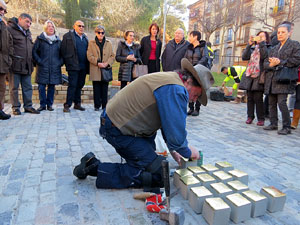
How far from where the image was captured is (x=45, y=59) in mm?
5469

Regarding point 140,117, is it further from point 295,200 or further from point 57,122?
point 57,122

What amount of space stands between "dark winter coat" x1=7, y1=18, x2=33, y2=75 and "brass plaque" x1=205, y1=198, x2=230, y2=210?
15.3 feet

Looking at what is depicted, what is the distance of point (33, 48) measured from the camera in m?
5.38

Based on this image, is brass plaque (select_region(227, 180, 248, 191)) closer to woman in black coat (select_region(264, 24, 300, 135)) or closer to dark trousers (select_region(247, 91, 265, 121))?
woman in black coat (select_region(264, 24, 300, 135))

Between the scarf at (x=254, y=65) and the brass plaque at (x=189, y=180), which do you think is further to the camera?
the scarf at (x=254, y=65)

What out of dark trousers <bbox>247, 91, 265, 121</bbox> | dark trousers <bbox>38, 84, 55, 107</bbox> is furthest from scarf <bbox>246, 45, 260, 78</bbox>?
dark trousers <bbox>38, 84, 55, 107</bbox>

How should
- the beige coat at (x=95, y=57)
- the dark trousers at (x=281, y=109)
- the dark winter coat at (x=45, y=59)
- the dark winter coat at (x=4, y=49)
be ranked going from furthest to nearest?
the beige coat at (x=95, y=57) → the dark winter coat at (x=45, y=59) → the dark winter coat at (x=4, y=49) → the dark trousers at (x=281, y=109)

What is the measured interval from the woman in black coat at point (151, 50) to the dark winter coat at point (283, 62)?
2457 millimetres

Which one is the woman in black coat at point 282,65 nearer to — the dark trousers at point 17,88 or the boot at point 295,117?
the boot at point 295,117

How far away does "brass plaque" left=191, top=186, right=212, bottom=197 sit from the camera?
1.86m

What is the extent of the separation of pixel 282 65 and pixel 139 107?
3.26 metres

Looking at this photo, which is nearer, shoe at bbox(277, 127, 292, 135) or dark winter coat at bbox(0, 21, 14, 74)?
shoe at bbox(277, 127, 292, 135)

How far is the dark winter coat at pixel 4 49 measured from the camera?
4.56m

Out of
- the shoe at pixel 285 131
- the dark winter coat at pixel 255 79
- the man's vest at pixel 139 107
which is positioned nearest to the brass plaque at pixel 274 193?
the man's vest at pixel 139 107
